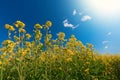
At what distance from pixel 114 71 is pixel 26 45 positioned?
449 centimetres

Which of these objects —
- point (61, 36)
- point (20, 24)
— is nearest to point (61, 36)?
point (61, 36)

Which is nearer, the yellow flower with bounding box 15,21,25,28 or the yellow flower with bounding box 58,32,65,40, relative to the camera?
the yellow flower with bounding box 15,21,25,28

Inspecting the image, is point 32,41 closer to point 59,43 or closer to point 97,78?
point 59,43

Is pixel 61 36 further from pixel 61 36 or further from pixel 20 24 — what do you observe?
pixel 20 24

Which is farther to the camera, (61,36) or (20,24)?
(61,36)

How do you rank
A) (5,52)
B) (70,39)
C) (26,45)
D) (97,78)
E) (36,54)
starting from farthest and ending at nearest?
(70,39), (97,78), (26,45), (36,54), (5,52)

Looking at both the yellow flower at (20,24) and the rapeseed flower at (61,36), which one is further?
the rapeseed flower at (61,36)

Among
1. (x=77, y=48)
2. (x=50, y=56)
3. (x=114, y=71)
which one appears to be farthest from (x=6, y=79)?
(x=114, y=71)

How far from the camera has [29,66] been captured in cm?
641

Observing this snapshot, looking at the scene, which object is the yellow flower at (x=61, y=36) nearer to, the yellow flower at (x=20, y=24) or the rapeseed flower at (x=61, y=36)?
the rapeseed flower at (x=61, y=36)

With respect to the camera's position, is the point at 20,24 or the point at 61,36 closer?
the point at 20,24

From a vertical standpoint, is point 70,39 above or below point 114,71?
above

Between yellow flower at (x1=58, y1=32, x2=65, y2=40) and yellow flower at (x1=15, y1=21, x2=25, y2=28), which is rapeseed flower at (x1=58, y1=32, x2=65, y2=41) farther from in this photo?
yellow flower at (x1=15, y1=21, x2=25, y2=28)

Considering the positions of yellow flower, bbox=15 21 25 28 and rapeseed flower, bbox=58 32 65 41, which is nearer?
yellow flower, bbox=15 21 25 28
